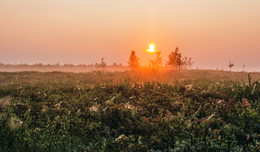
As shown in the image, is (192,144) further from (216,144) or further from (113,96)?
(113,96)

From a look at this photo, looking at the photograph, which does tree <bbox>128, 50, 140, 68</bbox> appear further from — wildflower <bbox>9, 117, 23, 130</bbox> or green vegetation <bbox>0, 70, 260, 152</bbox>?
wildflower <bbox>9, 117, 23, 130</bbox>

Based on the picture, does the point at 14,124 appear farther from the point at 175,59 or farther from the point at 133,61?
the point at 133,61

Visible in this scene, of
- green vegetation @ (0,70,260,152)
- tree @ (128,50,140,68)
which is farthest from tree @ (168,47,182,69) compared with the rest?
green vegetation @ (0,70,260,152)

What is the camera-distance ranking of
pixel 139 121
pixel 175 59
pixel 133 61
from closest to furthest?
pixel 139 121 < pixel 175 59 < pixel 133 61

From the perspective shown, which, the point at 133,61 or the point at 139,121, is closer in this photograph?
the point at 139,121

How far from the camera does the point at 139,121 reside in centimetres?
717

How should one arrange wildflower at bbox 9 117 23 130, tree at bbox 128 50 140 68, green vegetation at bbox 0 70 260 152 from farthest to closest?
tree at bbox 128 50 140 68 < wildflower at bbox 9 117 23 130 < green vegetation at bbox 0 70 260 152

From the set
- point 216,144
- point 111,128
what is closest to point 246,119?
point 216,144

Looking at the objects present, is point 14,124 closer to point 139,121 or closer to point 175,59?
point 139,121

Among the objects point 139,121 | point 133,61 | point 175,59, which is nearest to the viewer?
point 139,121

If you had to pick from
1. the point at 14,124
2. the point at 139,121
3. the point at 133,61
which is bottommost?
the point at 14,124

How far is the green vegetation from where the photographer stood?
566 centimetres

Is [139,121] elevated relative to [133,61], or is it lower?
lower

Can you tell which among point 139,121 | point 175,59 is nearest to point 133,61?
point 175,59
